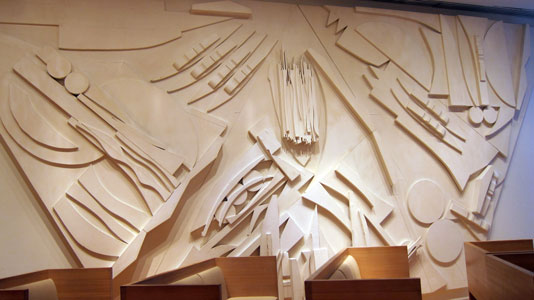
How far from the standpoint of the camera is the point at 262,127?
165 inches

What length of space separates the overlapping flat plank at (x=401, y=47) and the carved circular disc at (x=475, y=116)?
0.53m

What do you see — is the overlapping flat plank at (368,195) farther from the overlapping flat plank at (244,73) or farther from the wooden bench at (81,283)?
the wooden bench at (81,283)

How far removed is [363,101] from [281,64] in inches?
35.2

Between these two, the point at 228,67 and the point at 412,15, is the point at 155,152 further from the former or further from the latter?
the point at 412,15

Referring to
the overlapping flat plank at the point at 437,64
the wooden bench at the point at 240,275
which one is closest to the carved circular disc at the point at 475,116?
the overlapping flat plank at the point at 437,64

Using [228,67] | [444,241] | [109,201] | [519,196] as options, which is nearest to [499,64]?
[519,196]

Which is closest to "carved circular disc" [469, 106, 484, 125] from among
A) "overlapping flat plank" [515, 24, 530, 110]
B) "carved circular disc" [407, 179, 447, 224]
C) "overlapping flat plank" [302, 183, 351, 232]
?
"overlapping flat plank" [515, 24, 530, 110]

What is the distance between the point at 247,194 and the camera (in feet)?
13.2

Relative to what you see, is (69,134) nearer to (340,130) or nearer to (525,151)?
(340,130)

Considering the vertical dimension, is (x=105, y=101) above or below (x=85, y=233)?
above

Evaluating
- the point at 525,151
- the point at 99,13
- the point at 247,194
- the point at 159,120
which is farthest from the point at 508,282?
the point at 99,13

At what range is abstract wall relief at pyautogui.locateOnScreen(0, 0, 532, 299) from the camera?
3.67 metres

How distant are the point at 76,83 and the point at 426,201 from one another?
132 inches

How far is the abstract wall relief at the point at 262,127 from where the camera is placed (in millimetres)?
3670
